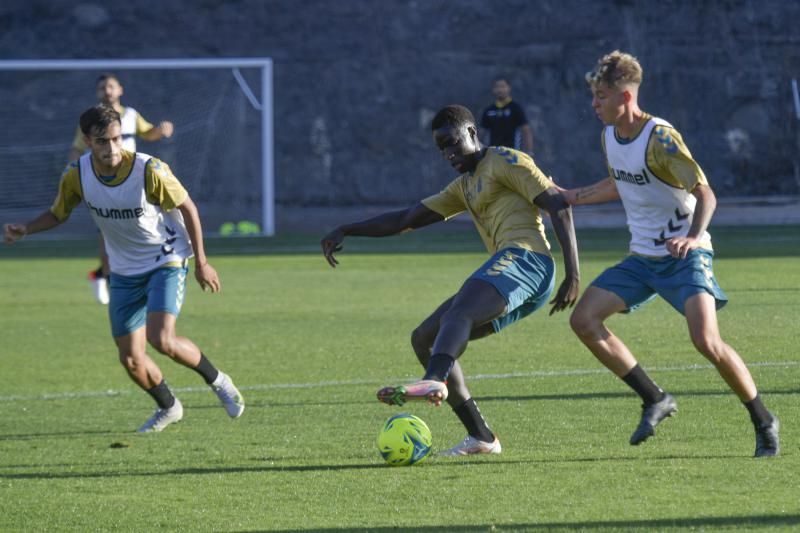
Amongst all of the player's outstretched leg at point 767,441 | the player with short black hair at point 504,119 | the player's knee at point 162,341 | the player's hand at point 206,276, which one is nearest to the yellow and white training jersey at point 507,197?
the player's outstretched leg at point 767,441

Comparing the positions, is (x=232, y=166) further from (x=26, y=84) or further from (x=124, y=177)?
(x=124, y=177)

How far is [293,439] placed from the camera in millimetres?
7590

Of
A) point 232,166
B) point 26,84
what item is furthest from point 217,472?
point 26,84

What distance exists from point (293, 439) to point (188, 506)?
1.71 metres

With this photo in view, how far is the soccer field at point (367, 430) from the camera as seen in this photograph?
563cm

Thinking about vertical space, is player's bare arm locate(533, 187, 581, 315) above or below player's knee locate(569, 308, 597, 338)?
above

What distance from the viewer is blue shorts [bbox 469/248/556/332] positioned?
6.71 m

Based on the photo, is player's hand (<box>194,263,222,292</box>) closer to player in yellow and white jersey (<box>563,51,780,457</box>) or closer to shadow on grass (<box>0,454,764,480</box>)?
shadow on grass (<box>0,454,764,480</box>)

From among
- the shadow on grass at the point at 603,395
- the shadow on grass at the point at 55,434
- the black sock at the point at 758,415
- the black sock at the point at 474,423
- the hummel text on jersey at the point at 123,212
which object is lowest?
the shadow on grass at the point at 55,434

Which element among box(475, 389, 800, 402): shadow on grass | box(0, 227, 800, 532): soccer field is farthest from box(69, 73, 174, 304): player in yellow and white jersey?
box(475, 389, 800, 402): shadow on grass

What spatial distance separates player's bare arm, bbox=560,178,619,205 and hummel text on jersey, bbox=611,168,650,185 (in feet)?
0.43

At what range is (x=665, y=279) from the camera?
670cm

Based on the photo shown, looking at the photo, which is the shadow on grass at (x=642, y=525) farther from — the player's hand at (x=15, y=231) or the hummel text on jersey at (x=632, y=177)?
the player's hand at (x=15, y=231)

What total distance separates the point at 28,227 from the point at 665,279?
149 inches
